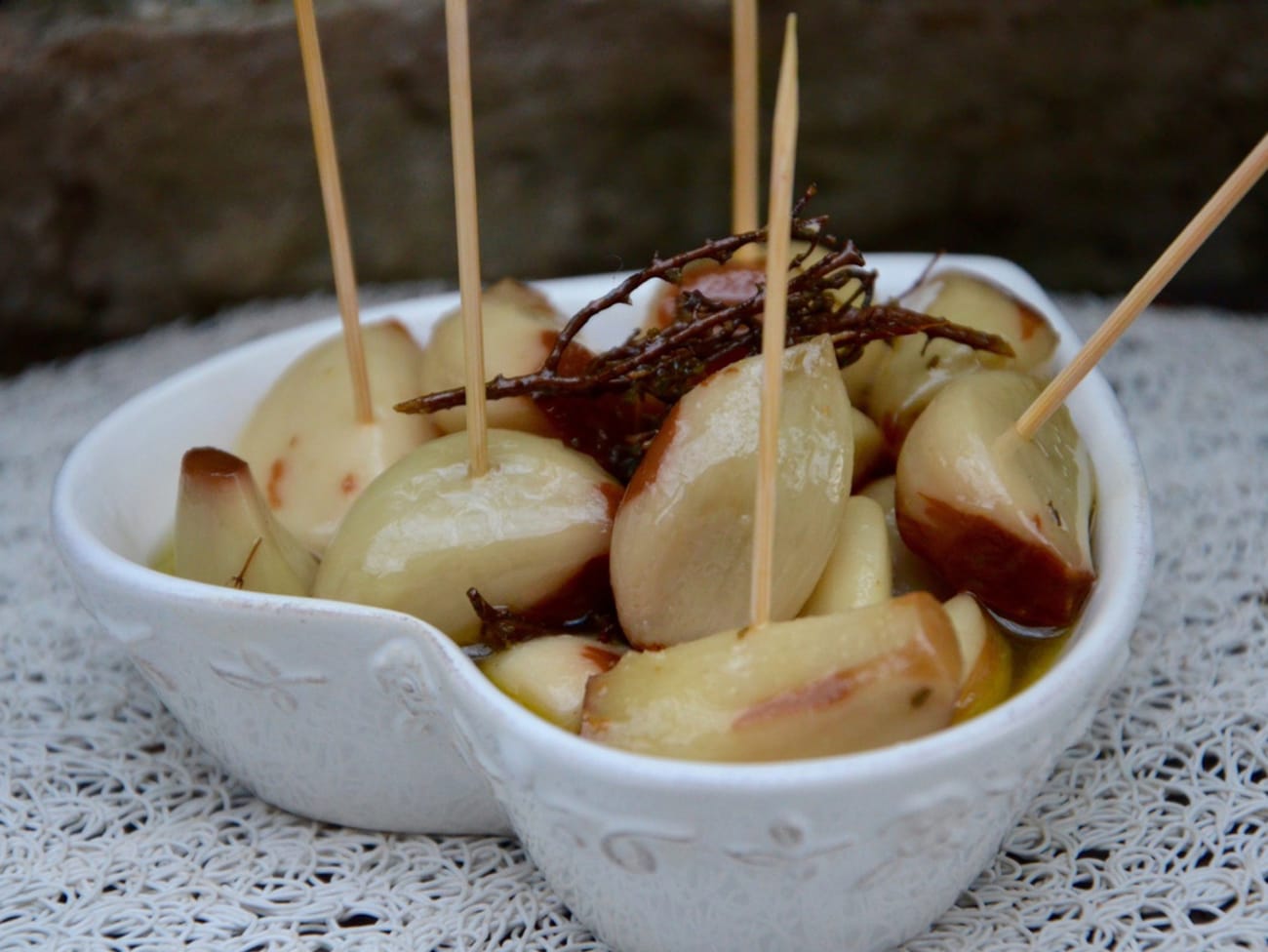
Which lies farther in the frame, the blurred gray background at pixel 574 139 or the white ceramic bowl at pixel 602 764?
the blurred gray background at pixel 574 139

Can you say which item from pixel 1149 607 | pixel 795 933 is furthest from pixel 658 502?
pixel 1149 607

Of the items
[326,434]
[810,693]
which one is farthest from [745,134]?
[810,693]

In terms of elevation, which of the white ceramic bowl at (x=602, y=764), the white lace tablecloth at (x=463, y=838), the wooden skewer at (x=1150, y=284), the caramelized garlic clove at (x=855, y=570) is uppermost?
the wooden skewer at (x=1150, y=284)

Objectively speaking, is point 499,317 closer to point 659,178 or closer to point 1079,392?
point 1079,392

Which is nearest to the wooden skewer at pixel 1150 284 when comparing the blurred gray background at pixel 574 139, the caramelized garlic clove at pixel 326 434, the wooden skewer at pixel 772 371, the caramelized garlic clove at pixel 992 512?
the caramelized garlic clove at pixel 992 512

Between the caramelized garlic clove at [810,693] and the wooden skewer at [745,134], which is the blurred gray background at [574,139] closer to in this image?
the wooden skewer at [745,134]

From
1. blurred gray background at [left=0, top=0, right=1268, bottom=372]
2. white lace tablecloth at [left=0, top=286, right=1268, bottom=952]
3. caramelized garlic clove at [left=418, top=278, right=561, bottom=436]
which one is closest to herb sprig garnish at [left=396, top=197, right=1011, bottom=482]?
caramelized garlic clove at [left=418, top=278, right=561, bottom=436]

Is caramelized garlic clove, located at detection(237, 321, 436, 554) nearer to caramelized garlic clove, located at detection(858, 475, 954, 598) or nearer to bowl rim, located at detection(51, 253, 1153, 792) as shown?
bowl rim, located at detection(51, 253, 1153, 792)
